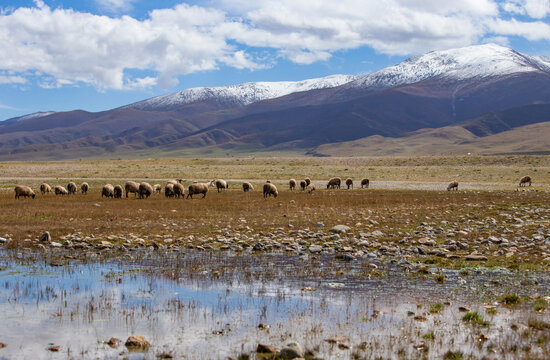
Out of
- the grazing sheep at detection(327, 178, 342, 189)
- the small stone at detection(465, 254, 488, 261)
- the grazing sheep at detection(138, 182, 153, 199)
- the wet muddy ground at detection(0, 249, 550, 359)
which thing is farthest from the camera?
the grazing sheep at detection(327, 178, 342, 189)

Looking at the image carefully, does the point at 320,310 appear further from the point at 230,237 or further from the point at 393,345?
the point at 230,237

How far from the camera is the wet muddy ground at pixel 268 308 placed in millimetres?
8750

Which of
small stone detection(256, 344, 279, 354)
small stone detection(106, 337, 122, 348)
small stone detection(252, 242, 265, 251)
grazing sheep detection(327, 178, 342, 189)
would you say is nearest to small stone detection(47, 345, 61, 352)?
small stone detection(106, 337, 122, 348)

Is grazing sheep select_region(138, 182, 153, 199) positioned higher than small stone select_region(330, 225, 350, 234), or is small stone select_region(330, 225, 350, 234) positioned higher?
grazing sheep select_region(138, 182, 153, 199)

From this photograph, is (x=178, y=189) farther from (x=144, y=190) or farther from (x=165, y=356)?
(x=165, y=356)

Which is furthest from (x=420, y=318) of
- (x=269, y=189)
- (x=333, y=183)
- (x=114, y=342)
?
(x=333, y=183)

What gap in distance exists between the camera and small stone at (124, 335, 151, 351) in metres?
8.71

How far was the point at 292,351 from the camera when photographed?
8.13 metres

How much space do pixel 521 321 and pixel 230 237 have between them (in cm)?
1078

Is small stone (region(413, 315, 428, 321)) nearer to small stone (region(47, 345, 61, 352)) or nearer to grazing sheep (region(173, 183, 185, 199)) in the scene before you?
small stone (region(47, 345, 61, 352))

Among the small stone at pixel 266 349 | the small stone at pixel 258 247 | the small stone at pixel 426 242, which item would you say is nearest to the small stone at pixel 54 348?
the small stone at pixel 266 349

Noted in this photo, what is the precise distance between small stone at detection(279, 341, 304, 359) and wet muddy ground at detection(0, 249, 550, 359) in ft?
1.33

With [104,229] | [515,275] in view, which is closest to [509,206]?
[515,275]

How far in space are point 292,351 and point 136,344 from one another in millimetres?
2518
